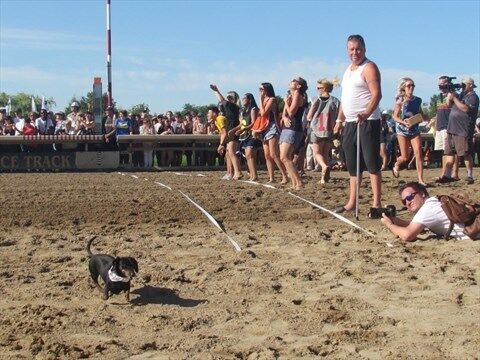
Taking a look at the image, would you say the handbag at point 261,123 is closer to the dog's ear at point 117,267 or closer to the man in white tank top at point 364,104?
the man in white tank top at point 364,104

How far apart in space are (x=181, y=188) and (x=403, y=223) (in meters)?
6.94

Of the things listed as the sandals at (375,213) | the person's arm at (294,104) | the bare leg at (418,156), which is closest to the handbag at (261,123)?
the person's arm at (294,104)

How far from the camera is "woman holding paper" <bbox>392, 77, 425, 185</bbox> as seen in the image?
1443 centimetres

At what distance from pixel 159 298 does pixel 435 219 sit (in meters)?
3.00

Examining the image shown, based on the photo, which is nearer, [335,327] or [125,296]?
[335,327]

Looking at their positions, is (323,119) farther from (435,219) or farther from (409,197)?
(435,219)

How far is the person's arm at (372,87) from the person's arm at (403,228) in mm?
1702

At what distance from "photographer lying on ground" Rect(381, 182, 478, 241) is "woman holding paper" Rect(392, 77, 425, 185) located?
5.78 meters

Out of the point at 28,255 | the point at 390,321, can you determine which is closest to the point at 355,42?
the point at 28,255

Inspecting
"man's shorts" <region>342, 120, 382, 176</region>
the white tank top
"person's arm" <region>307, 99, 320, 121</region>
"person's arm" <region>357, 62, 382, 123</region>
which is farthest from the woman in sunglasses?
→ "person's arm" <region>357, 62, 382, 123</region>

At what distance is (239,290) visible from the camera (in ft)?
22.0

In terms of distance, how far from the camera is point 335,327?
5609 mm

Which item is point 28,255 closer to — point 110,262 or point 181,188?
point 110,262

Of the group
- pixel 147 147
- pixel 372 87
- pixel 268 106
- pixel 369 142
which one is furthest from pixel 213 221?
pixel 147 147
